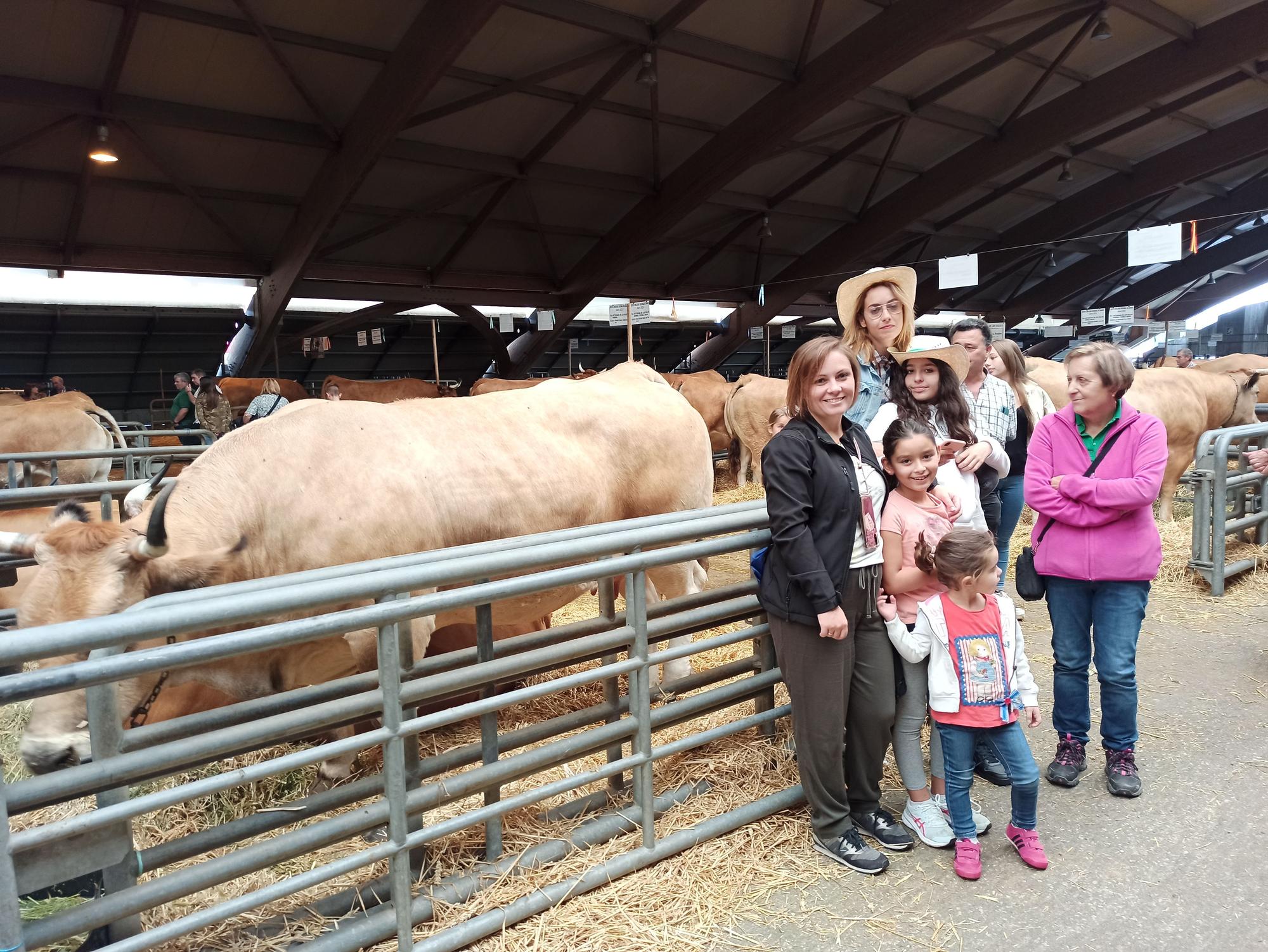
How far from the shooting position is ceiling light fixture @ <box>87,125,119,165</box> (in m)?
9.98

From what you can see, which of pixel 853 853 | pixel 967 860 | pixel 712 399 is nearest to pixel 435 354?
pixel 712 399

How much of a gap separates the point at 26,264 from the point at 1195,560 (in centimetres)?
1510

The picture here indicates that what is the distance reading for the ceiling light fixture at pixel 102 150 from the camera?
9.98 metres

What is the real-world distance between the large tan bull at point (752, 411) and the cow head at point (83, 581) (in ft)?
32.3

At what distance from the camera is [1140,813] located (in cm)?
300

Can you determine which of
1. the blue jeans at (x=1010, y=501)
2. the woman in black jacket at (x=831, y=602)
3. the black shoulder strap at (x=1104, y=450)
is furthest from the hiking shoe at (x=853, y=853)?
the blue jeans at (x=1010, y=501)

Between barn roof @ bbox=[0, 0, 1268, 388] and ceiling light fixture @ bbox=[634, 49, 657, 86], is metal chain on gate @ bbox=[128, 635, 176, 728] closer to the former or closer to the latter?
barn roof @ bbox=[0, 0, 1268, 388]

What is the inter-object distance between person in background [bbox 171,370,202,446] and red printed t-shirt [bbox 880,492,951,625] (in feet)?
34.0

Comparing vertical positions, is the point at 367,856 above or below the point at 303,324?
below

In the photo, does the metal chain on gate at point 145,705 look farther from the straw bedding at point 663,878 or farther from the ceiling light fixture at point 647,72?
the ceiling light fixture at point 647,72

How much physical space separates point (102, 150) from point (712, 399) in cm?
961

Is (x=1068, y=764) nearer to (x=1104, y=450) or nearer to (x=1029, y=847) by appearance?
(x=1029, y=847)

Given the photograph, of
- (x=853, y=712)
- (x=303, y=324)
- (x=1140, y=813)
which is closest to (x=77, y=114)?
(x=303, y=324)

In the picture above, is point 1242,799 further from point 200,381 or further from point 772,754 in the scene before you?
point 200,381
